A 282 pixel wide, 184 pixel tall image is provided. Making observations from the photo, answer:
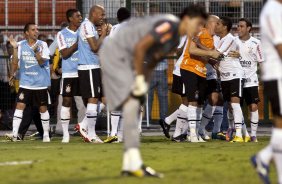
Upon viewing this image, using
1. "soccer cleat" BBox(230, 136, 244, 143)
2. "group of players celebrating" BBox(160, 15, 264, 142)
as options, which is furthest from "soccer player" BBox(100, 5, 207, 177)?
"soccer cleat" BBox(230, 136, 244, 143)

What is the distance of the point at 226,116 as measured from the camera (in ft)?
64.7

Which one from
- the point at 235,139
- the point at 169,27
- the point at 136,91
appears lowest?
the point at 235,139

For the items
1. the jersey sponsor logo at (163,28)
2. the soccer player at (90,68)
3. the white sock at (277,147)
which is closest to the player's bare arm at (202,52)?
the soccer player at (90,68)

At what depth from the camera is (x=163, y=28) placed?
32.5ft

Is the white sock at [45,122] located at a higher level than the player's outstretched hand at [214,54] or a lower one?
lower

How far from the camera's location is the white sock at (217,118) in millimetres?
18875

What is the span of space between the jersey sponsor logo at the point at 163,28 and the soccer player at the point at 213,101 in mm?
7898

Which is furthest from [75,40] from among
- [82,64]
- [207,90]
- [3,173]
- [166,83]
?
[3,173]

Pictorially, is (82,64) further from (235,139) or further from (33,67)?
(235,139)

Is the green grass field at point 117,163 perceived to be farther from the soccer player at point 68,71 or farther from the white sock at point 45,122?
the white sock at point 45,122

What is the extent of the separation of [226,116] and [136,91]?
9.99 metres

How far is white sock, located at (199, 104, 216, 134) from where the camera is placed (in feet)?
61.4

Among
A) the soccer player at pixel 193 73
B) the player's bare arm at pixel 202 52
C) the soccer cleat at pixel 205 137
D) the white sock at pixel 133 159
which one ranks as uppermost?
the player's bare arm at pixel 202 52

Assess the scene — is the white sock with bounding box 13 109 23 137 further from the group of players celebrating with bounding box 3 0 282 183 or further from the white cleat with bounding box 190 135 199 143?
the white cleat with bounding box 190 135 199 143
